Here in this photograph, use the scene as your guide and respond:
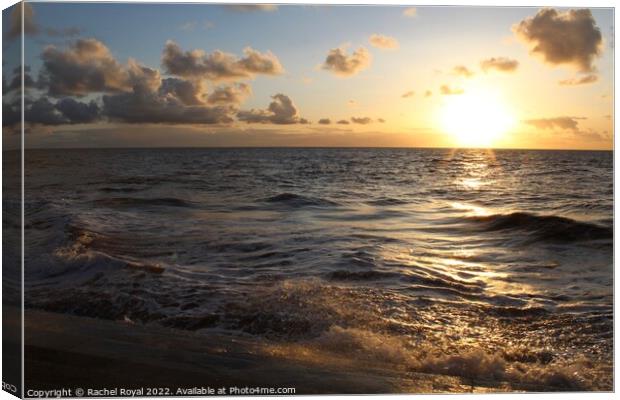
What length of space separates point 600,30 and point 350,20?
1717 mm

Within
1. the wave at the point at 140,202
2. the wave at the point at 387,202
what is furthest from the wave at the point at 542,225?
the wave at the point at 140,202

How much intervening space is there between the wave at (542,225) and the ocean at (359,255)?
0.01 m

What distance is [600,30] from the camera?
446cm

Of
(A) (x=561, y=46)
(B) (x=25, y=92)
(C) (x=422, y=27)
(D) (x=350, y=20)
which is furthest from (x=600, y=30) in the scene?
(B) (x=25, y=92)

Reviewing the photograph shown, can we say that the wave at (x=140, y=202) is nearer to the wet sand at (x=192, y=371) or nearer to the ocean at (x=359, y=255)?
the ocean at (x=359, y=255)

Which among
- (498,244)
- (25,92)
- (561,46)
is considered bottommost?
(498,244)

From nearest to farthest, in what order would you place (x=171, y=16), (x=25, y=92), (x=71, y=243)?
(x=25, y=92) < (x=171, y=16) < (x=71, y=243)

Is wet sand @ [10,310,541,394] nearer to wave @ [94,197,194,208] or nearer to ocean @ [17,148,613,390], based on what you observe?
ocean @ [17,148,613,390]

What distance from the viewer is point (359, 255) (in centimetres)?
520

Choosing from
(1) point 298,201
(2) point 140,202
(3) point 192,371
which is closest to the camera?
(3) point 192,371

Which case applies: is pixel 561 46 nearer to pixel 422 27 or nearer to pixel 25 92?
pixel 422 27

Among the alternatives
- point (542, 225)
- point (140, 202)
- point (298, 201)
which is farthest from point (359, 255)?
point (140, 202)

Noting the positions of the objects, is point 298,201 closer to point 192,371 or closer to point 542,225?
Answer: point 192,371

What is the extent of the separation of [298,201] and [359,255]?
66 cm
